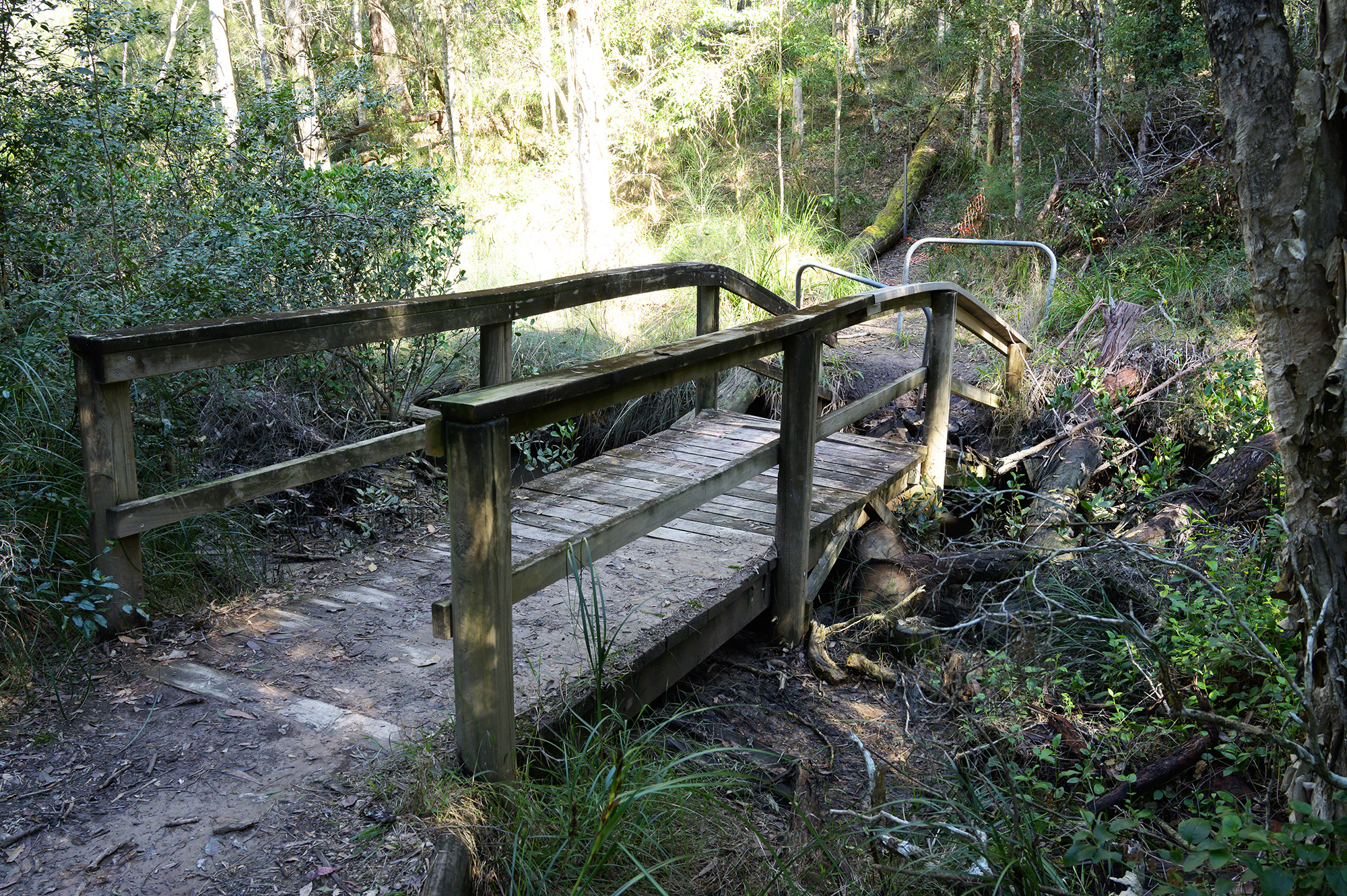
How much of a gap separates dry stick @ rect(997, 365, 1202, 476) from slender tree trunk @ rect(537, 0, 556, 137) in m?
15.1

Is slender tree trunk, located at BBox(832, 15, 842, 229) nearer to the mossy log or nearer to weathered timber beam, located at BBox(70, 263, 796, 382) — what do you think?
the mossy log

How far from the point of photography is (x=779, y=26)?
16219 millimetres

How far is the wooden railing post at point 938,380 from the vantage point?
542 centimetres

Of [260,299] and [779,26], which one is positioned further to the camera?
[779,26]

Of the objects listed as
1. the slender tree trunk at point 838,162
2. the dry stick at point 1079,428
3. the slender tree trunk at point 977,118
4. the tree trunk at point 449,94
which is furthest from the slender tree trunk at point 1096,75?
the tree trunk at point 449,94

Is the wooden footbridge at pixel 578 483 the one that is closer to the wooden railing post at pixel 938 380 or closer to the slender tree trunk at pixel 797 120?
the wooden railing post at pixel 938 380

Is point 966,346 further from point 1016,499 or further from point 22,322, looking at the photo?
point 22,322

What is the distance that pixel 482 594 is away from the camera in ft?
7.28

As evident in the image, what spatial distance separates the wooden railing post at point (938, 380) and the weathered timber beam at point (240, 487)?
3.15 meters

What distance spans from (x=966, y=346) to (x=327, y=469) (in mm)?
6836

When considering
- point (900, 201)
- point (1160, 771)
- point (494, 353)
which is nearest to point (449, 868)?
point (1160, 771)

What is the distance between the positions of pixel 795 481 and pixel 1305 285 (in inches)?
75.9

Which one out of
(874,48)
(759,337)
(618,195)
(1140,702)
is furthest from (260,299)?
(874,48)

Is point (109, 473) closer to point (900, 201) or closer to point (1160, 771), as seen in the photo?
point (1160, 771)
